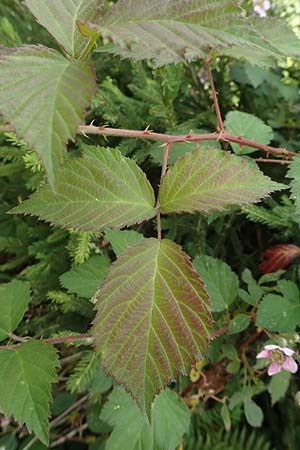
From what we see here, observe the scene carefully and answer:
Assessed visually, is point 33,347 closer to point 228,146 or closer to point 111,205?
point 111,205

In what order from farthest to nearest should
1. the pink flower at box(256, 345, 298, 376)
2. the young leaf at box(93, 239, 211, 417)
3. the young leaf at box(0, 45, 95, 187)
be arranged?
1. the pink flower at box(256, 345, 298, 376)
2. the young leaf at box(93, 239, 211, 417)
3. the young leaf at box(0, 45, 95, 187)

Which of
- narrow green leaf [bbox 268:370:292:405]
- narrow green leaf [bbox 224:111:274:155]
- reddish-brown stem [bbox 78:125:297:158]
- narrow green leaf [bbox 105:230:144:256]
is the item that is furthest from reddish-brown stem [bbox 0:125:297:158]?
narrow green leaf [bbox 268:370:292:405]

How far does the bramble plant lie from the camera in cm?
44

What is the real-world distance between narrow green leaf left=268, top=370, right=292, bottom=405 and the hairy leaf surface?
2.30 ft

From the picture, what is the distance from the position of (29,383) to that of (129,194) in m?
0.34

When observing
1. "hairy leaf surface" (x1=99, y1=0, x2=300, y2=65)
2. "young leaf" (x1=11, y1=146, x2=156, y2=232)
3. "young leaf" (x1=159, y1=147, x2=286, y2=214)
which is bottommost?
"young leaf" (x1=159, y1=147, x2=286, y2=214)

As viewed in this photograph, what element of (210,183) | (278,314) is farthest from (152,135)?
(278,314)

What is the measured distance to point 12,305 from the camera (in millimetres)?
790

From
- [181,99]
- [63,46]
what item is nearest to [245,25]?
[63,46]

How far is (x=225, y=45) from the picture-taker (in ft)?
1.49

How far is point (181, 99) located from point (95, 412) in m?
0.83

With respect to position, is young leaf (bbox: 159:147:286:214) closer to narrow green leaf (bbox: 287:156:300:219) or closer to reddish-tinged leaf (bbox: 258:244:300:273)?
narrow green leaf (bbox: 287:156:300:219)

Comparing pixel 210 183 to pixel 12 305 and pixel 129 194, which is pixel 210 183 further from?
pixel 12 305

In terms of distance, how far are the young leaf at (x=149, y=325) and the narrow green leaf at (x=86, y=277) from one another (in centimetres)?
30
